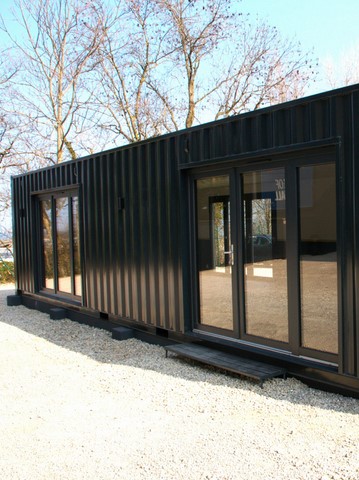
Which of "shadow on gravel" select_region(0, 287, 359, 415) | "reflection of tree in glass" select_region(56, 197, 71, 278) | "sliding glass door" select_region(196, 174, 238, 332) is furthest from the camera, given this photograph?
"reflection of tree in glass" select_region(56, 197, 71, 278)

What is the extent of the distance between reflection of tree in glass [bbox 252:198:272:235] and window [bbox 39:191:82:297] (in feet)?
12.2

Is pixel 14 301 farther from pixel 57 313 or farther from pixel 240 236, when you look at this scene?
pixel 240 236

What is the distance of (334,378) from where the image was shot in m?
3.90

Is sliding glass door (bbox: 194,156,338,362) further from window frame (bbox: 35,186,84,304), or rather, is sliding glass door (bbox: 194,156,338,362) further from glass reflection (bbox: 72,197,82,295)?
glass reflection (bbox: 72,197,82,295)

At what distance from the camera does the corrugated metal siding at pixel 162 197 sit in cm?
373

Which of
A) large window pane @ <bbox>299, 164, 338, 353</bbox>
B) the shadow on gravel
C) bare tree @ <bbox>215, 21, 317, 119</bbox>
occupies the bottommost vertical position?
the shadow on gravel

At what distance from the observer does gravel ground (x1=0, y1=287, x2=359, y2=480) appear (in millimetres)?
2846

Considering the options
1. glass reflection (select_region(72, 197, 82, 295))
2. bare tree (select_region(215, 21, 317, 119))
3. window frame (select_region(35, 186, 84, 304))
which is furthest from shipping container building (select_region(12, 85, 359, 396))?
bare tree (select_region(215, 21, 317, 119))

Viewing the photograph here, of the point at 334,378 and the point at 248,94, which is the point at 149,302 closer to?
the point at 334,378

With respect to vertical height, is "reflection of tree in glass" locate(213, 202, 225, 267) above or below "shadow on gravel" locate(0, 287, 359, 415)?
above

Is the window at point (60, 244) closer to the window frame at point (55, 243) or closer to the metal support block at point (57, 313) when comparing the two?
the window frame at point (55, 243)

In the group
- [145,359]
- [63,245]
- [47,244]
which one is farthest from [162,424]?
[47,244]

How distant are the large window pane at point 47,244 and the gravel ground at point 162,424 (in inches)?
136

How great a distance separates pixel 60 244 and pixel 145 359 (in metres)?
3.63
